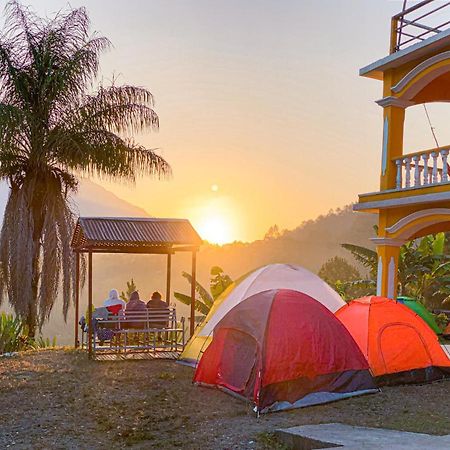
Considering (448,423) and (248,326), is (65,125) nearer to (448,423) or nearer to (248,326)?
(248,326)

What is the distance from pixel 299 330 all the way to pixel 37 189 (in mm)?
10234

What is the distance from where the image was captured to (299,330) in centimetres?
966

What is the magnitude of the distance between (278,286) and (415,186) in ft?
12.2

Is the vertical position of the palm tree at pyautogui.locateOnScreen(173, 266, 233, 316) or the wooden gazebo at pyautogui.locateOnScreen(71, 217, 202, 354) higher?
the wooden gazebo at pyautogui.locateOnScreen(71, 217, 202, 354)

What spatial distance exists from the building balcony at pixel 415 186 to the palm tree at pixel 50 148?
6.32m

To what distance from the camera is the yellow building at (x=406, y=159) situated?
13648mm

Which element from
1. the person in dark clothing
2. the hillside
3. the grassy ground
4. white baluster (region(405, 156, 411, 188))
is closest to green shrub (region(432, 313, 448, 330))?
white baluster (region(405, 156, 411, 188))

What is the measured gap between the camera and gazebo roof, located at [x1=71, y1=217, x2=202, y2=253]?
43.3 ft

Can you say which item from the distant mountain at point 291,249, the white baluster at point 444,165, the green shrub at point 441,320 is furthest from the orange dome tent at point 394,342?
the distant mountain at point 291,249

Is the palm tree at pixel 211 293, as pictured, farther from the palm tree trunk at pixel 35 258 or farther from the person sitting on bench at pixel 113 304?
the person sitting on bench at pixel 113 304

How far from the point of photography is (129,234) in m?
13.5

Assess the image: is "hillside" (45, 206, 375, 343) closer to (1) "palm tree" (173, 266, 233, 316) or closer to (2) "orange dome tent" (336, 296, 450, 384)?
(1) "palm tree" (173, 266, 233, 316)

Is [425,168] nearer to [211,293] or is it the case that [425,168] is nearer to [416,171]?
[416,171]

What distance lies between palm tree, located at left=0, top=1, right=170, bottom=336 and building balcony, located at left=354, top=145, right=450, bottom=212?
632cm
